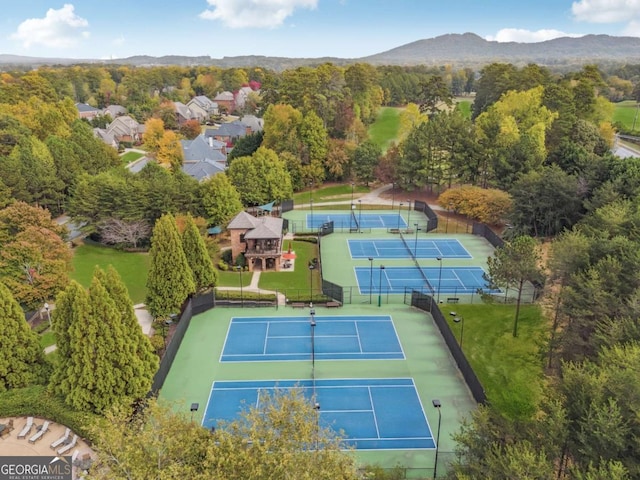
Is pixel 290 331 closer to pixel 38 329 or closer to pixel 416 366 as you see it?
pixel 416 366

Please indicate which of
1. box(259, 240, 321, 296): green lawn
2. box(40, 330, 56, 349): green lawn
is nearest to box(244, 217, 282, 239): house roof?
box(259, 240, 321, 296): green lawn

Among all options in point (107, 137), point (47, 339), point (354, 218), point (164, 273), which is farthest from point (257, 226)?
point (107, 137)

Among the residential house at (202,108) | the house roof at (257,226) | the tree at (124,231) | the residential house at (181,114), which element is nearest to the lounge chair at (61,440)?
the house roof at (257,226)

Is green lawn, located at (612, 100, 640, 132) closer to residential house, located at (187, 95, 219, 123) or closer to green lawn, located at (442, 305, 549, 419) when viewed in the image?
green lawn, located at (442, 305, 549, 419)

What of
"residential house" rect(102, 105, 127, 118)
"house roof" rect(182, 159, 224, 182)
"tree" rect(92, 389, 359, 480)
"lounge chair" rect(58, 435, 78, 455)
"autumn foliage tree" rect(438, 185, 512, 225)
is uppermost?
"residential house" rect(102, 105, 127, 118)

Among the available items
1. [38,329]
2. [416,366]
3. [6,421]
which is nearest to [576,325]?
[416,366]

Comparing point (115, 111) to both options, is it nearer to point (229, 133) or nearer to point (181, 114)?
point (181, 114)

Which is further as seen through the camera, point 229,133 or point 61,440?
point 229,133
